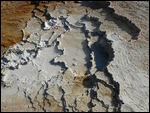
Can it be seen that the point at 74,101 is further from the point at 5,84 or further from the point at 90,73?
the point at 5,84

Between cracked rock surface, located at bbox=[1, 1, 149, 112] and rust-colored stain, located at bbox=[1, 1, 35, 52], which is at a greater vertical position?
cracked rock surface, located at bbox=[1, 1, 149, 112]

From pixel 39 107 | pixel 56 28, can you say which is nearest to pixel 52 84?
pixel 39 107

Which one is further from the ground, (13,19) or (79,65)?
(79,65)

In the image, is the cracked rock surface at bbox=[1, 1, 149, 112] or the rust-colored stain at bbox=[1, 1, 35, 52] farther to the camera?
the rust-colored stain at bbox=[1, 1, 35, 52]

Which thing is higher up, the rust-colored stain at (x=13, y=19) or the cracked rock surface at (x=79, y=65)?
the cracked rock surface at (x=79, y=65)

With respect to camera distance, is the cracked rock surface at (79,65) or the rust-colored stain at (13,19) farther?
the rust-colored stain at (13,19)

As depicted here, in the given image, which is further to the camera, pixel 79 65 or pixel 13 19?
pixel 13 19

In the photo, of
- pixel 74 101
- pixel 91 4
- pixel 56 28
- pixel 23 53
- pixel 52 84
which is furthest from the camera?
pixel 91 4

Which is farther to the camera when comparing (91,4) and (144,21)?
(91,4)
